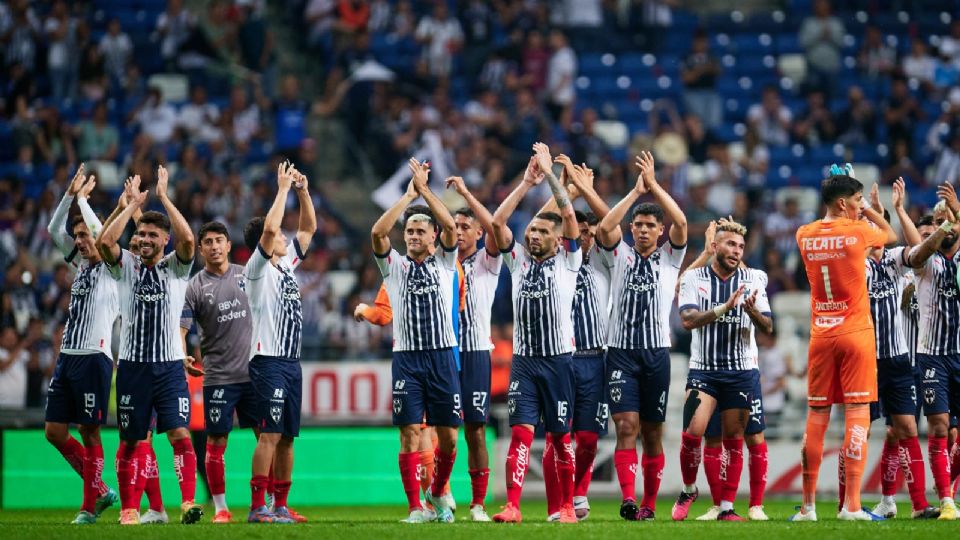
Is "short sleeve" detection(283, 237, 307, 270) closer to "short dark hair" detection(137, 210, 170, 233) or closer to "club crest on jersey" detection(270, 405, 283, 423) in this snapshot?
"short dark hair" detection(137, 210, 170, 233)

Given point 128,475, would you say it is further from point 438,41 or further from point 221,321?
point 438,41

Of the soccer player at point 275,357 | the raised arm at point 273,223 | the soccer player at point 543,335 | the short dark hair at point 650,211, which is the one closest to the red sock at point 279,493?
the soccer player at point 275,357

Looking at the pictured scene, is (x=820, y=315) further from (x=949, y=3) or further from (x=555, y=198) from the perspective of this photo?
(x=949, y=3)

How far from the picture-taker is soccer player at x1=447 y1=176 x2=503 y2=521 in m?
13.0

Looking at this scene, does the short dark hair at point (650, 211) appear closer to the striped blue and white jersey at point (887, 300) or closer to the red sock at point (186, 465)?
the striped blue and white jersey at point (887, 300)

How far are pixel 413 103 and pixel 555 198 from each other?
41.8 feet

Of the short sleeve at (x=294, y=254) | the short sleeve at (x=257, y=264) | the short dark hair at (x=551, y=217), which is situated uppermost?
the short dark hair at (x=551, y=217)

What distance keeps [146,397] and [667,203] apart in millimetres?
4934

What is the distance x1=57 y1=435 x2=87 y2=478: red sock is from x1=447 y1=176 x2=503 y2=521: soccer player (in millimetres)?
3712

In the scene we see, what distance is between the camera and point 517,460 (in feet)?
42.1

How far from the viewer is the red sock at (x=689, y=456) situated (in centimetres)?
1334

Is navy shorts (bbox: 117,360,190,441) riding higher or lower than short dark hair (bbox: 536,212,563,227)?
lower

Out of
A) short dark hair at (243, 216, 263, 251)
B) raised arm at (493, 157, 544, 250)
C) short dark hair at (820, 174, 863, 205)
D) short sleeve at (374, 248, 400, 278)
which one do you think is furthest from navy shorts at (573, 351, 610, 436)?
short dark hair at (243, 216, 263, 251)

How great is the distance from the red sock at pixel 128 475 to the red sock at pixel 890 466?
22.1 ft
